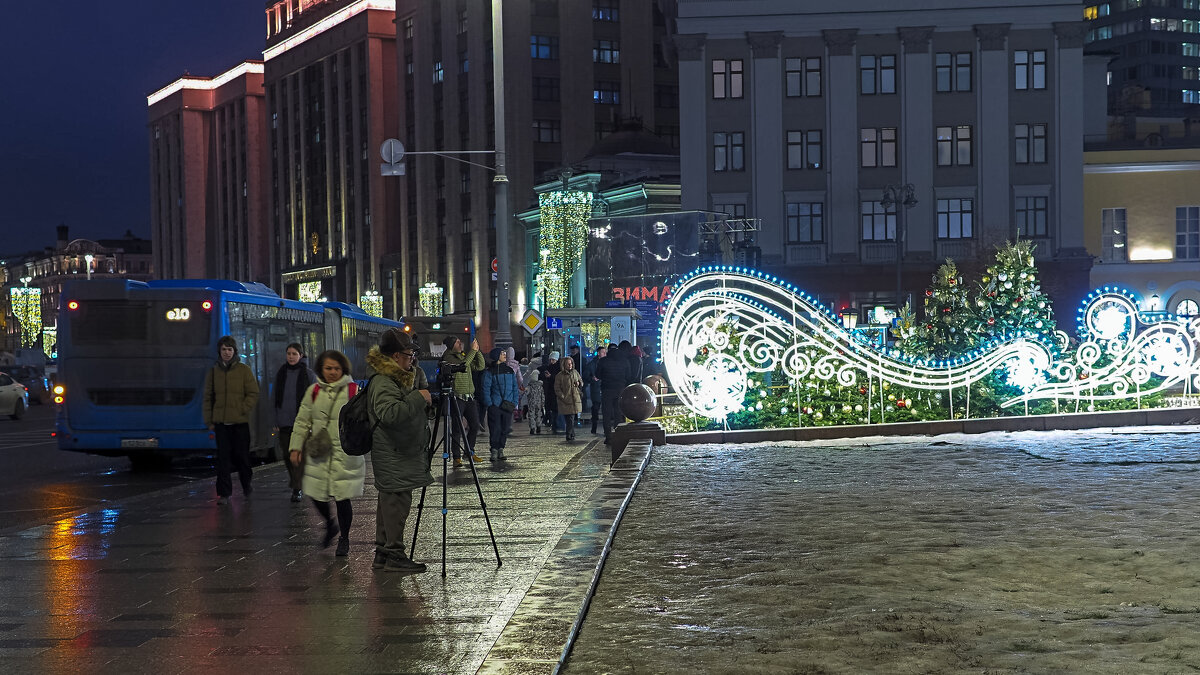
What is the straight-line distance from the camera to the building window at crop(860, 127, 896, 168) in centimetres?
5888

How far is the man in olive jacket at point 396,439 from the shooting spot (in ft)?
31.3

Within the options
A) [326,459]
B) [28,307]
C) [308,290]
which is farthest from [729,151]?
[28,307]

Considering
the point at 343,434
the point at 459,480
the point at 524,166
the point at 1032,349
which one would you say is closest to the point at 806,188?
the point at 524,166

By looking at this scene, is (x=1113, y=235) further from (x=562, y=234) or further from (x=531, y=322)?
(x=531, y=322)

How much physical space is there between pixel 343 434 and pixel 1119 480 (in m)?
8.07

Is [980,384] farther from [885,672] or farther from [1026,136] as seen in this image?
[1026,136]

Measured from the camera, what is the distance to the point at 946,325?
76.6 ft

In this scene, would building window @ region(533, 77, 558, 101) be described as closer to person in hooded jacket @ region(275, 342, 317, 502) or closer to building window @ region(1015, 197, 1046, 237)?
building window @ region(1015, 197, 1046, 237)

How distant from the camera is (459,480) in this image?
1683cm

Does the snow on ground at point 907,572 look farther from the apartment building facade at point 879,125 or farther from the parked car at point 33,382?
the parked car at point 33,382

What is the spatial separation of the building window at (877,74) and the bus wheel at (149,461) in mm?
42452

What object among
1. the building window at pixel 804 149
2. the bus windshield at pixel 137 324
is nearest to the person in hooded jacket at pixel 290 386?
the bus windshield at pixel 137 324

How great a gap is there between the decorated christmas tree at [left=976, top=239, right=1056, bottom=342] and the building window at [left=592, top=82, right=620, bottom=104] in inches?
2727

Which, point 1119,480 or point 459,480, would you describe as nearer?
point 1119,480
